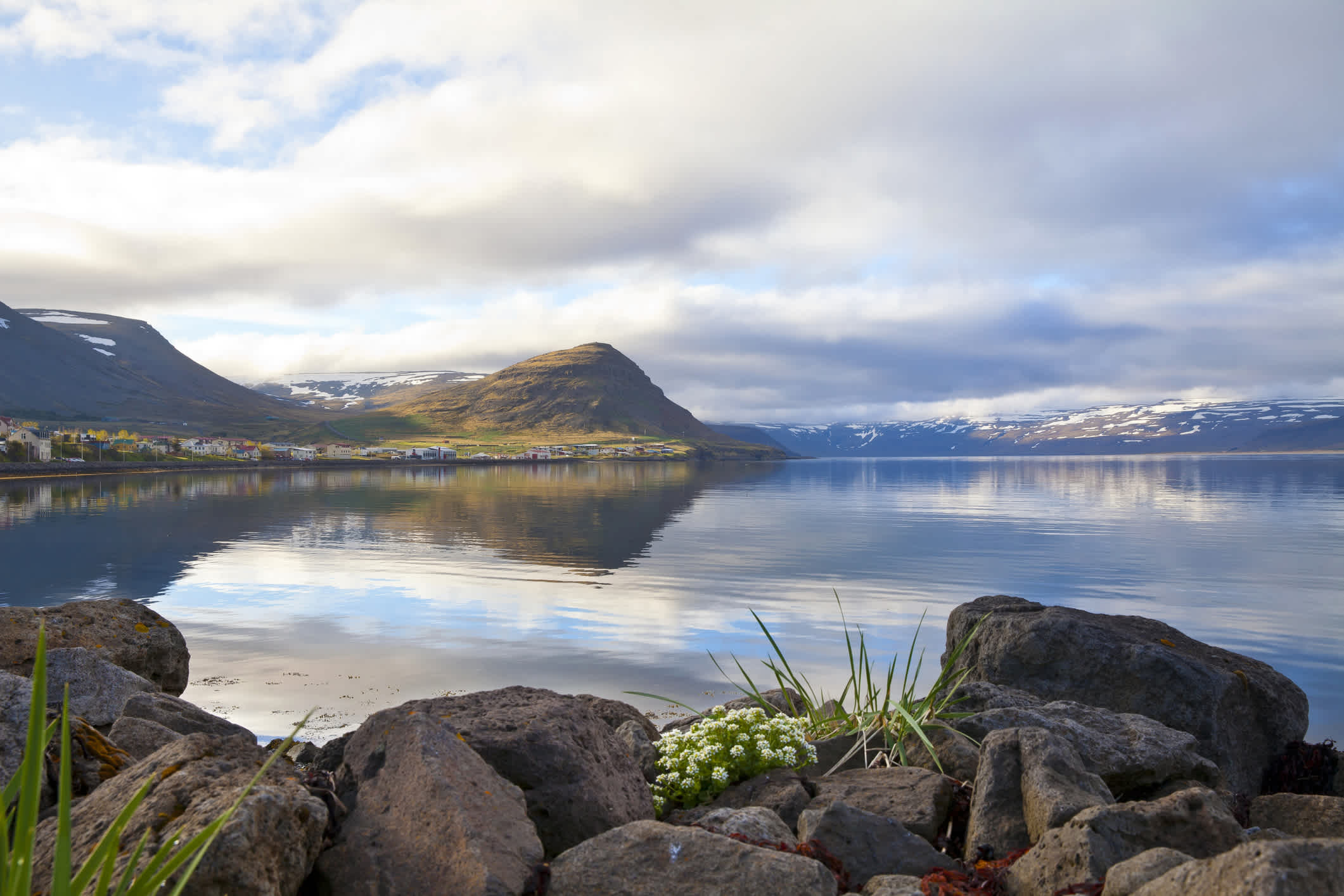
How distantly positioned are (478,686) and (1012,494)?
93.0m

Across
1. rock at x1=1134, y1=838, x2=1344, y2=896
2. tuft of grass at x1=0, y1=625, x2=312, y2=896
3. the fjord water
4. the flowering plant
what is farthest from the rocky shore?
the fjord water

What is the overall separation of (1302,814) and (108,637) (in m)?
15.5

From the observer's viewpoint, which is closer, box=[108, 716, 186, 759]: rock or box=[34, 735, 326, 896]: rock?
box=[34, 735, 326, 896]: rock

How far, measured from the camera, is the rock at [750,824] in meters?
6.43

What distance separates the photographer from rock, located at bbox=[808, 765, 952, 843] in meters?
7.35

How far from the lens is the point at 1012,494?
100125 mm

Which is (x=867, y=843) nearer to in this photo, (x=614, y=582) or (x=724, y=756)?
(x=724, y=756)

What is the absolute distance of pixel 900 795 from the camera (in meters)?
7.70

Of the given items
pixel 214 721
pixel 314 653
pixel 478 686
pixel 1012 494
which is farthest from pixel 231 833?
pixel 1012 494

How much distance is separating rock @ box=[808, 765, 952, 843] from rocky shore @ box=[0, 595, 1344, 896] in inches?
1.2

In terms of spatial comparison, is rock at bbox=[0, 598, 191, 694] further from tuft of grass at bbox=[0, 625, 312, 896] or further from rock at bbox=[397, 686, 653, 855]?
tuft of grass at bbox=[0, 625, 312, 896]

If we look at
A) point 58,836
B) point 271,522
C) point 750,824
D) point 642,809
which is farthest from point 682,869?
point 271,522

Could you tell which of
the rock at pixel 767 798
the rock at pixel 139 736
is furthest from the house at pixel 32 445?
the rock at pixel 767 798

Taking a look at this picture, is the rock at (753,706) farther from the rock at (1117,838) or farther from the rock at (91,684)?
the rock at (91,684)
